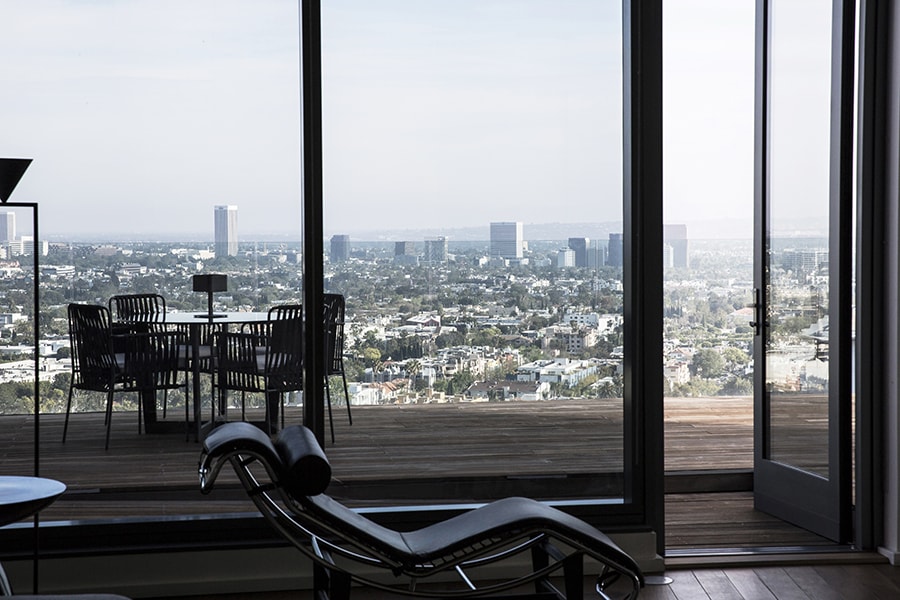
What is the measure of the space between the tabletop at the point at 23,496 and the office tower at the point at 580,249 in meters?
2.30

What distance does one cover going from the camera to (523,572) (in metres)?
4.28

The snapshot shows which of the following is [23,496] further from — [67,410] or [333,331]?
[333,331]

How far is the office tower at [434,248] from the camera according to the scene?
4296 millimetres

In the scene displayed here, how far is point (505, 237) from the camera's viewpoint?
4348mm

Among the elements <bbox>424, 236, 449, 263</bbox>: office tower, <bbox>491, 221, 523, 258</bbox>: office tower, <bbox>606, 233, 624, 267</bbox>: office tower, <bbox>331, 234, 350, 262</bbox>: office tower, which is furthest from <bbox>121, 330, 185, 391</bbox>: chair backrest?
<bbox>606, 233, 624, 267</bbox>: office tower

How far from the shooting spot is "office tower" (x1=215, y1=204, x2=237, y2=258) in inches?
162

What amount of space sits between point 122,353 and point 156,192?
676 millimetres

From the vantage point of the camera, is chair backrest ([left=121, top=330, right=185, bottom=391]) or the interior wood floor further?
chair backrest ([left=121, top=330, right=185, bottom=391])

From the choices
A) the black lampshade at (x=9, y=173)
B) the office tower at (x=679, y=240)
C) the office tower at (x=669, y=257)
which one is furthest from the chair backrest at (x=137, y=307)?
the office tower at (x=669, y=257)

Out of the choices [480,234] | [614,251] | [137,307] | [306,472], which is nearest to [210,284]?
[137,307]

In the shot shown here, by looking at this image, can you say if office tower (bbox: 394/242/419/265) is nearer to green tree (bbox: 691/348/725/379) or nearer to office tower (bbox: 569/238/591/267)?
office tower (bbox: 569/238/591/267)

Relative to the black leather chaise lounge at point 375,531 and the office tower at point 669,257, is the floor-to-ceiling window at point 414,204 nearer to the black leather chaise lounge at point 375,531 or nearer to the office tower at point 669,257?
the black leather chaise lounge at point 375,531

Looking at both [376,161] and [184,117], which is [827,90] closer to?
[376,161]

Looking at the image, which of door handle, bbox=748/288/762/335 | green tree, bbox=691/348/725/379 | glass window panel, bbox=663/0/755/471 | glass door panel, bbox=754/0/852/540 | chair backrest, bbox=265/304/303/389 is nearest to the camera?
chair backrest, bbox=265/304/303/389
